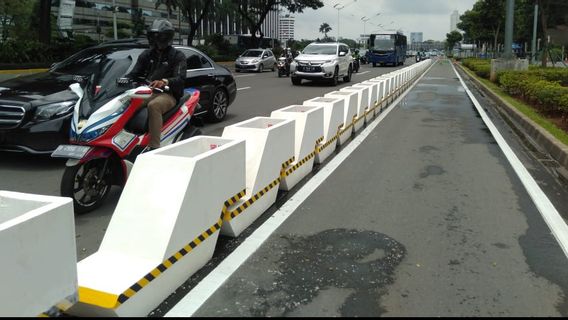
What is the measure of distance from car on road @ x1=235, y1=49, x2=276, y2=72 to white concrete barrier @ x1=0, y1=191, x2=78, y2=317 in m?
30.7

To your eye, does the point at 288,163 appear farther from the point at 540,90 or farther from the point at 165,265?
the point at 540,90

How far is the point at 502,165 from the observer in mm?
7664

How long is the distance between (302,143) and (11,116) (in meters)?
3.64

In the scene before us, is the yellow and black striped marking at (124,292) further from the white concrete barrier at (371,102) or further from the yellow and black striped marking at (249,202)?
the white concrete barrier at (371,102)

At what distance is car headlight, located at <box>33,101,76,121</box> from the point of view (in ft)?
22.2

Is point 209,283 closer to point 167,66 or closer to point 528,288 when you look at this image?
point 528,288

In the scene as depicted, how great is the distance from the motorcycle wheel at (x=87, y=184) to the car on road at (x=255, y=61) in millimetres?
28113

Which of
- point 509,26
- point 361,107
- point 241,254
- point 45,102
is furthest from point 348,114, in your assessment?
point 509,26

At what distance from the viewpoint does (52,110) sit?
687 cm

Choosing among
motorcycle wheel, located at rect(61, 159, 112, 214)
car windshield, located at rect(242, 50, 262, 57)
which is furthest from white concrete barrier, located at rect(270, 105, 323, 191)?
car windshield, located at rect(242, 50, 262, 57)

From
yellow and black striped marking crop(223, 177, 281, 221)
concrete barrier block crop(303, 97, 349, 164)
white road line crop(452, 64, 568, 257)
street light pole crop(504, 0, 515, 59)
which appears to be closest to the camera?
yellow and black striped marking crop(223, 177, 281, 221)

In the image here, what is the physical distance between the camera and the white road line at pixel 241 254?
3338mm

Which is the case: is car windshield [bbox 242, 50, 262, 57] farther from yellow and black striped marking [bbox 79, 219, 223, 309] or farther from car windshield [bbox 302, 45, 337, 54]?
yellow and black striped marking [bbox 79, 219, 223, 309]

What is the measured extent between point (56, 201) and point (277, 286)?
1.57m
